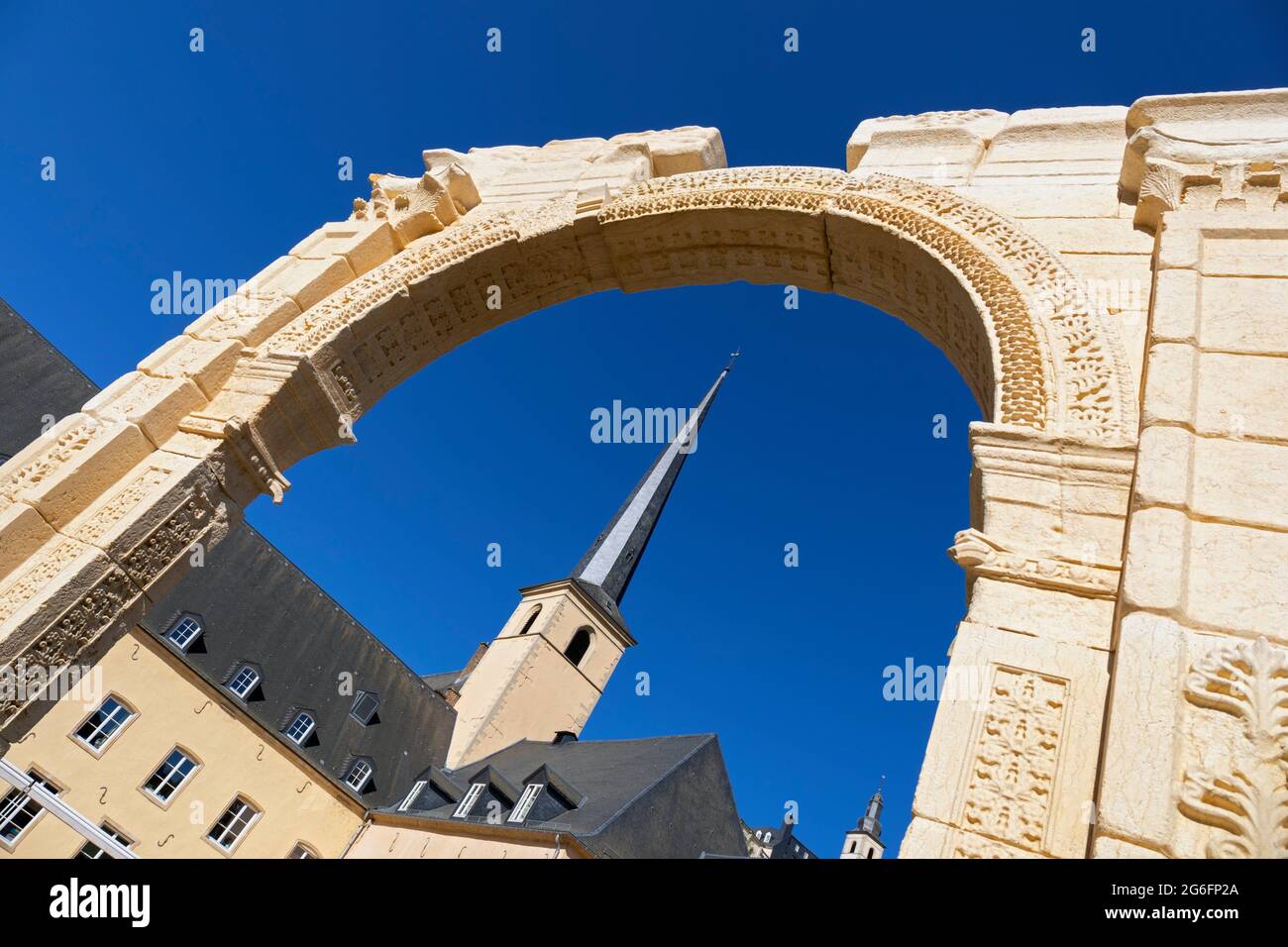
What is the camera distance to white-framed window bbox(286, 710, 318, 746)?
73.6ft

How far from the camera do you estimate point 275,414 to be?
4973mm

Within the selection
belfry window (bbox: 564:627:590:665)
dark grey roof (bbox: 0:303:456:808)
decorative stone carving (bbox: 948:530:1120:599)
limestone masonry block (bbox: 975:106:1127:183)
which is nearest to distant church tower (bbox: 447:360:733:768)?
belfry window (bbox: 564:627:590:665)

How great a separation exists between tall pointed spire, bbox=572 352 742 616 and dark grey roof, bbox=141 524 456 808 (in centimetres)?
1135

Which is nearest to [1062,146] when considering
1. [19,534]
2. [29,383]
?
[19,534]

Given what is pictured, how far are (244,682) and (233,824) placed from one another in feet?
12.2

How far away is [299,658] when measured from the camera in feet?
79.8

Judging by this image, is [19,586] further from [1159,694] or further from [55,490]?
[1159,694]

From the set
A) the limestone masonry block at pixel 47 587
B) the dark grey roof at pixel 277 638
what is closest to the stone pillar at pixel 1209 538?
the limestone masonry block at pixel 47 587

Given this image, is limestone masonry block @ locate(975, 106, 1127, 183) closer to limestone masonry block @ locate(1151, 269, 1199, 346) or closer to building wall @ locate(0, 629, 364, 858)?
limestone masonry block @ locate(1151, 269, 1199, 346)

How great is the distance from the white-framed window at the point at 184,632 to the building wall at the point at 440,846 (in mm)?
7059

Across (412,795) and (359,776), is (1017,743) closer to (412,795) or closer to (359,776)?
(412,795)

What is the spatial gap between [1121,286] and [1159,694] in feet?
7.64

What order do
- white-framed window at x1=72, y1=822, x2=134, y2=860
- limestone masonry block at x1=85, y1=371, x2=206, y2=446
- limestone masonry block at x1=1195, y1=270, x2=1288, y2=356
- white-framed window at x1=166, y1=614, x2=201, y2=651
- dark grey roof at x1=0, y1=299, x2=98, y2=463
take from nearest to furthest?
limestone masonry block at x1=1195, y1=270, x2=1288, y2=356 → limestone masonry block at x1=85, y1=371, x2=206, y2=446 → white-framed window at x1=72, y1=822, x2=134, y2=860 → dark grey roof at x1=0, y1=299, x2=98, y2=463 → white-framed window at x1=166, y1=614, x2=201, y2=651
